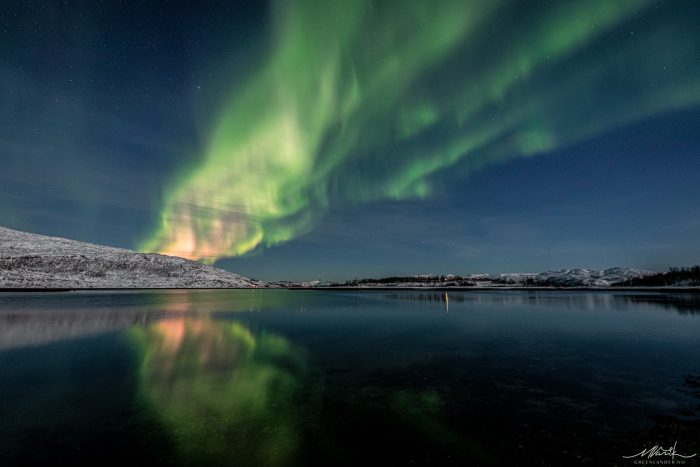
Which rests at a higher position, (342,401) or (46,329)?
(46,329)

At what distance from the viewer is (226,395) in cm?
1540

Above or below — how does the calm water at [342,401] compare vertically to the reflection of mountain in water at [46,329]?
below

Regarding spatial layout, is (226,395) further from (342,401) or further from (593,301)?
(593,301)

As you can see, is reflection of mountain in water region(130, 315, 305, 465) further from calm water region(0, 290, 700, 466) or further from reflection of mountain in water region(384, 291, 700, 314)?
reflection of mountain in water region(384, 291, 700, 314)

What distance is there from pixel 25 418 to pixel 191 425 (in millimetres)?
6781
